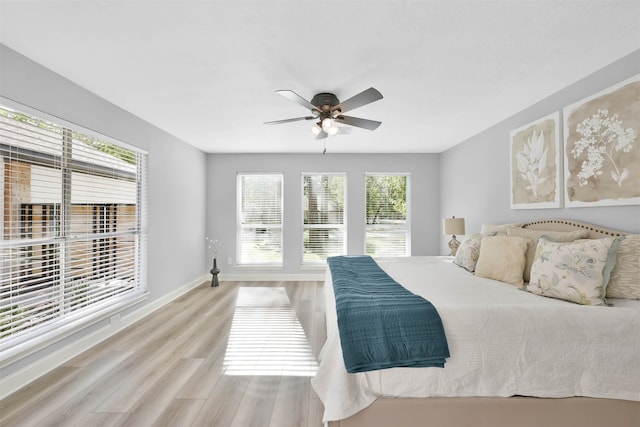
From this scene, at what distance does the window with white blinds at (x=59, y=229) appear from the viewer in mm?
2156

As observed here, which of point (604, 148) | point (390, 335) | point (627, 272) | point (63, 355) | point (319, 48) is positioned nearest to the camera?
point (390, 335)

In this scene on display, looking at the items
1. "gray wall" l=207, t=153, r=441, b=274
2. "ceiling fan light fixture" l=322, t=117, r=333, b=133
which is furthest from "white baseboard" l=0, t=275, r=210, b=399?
"ceiling fan light fixture" l=322, t=117, r=333, b=133

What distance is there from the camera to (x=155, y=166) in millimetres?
3943

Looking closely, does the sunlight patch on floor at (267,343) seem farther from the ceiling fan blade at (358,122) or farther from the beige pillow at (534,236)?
the ceiling fan blade at (358,122)

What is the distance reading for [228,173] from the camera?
5.58 meters

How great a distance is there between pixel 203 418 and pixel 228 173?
174 inches

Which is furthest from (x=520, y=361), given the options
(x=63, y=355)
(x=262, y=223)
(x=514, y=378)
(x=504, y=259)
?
(x=262, y=223)

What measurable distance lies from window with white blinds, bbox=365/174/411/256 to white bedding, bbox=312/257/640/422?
3935mm

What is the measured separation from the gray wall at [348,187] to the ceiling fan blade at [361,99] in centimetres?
297

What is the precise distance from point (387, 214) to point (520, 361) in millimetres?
4109

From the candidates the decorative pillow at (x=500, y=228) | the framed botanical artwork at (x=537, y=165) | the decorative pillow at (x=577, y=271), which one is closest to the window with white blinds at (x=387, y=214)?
the decorative pillow at (x=500, y=228)

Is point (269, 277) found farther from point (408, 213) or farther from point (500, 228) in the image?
point (500, 228)

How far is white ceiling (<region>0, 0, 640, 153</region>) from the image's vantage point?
1.69 metres

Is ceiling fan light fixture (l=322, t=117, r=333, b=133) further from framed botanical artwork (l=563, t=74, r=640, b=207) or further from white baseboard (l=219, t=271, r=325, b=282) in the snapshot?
white baseboard (l=219, t=271, r=325, b=282)
